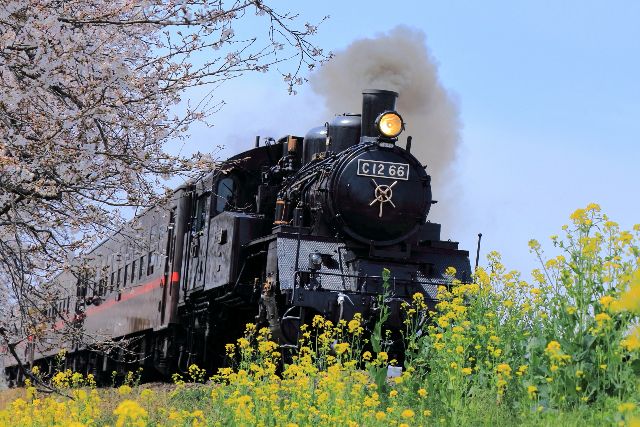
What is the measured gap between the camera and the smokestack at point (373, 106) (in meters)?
14.8

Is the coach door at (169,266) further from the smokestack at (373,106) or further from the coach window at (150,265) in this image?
the smokestack at (373,106)

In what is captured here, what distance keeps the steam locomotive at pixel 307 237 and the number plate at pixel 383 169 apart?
1 centimetres

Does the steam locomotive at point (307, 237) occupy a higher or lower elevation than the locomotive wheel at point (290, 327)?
higher

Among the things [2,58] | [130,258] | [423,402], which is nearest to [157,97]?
[2,58]

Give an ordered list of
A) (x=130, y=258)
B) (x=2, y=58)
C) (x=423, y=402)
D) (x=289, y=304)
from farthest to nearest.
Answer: (x=130, y=258) → (x=289, y=304) → (x=423, y=402) → (x=2, y=58)

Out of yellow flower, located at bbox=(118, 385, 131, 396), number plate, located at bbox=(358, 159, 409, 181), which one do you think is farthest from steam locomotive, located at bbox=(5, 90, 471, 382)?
yellow flower, located at bbox=(118, 385, 131, 396)

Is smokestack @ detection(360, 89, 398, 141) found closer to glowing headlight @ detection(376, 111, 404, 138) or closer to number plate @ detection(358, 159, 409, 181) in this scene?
glowing headlight @ detection(376, 111, 404, 138)

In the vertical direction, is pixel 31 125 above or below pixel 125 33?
below

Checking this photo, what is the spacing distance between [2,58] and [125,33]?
3.65ft

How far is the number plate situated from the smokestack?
1.97ft

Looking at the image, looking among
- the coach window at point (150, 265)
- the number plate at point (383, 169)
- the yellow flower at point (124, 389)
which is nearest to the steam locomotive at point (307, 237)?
the number plate at point (383, 169)

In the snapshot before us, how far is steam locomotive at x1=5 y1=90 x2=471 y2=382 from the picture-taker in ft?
44.5

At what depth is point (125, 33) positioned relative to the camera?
8227mm

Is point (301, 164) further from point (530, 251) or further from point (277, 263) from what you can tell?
point (530, 251)
